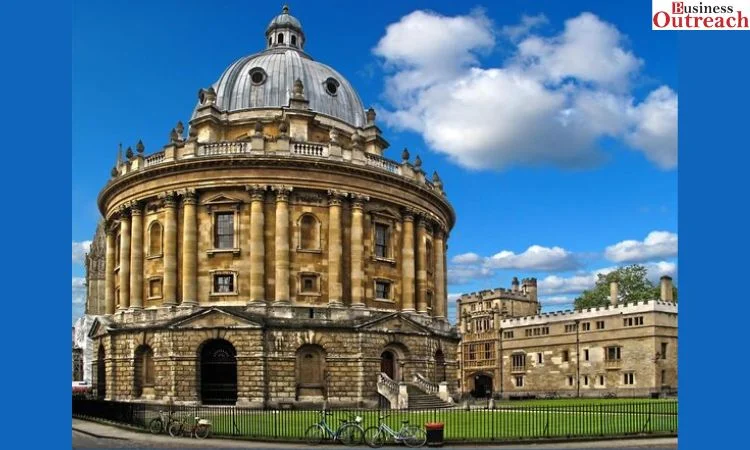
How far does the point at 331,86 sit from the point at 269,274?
1659 cm

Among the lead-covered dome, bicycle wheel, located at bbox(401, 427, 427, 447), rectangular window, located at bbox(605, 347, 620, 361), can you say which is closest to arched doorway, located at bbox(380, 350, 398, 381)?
the lead-covered dome

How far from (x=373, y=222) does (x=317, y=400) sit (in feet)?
35.8

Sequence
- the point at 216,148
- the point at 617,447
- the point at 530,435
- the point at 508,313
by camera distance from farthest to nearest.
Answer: the point at 508,313 < the point at 216,148 < the point at 530,435 < the point at 617,447

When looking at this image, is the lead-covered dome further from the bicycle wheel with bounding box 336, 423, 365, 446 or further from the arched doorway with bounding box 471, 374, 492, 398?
the arched doorway with bounding box 471, 374, 492, 398

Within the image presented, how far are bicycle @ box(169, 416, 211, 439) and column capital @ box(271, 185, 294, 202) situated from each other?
18673mm

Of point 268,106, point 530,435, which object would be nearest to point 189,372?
point 268,106

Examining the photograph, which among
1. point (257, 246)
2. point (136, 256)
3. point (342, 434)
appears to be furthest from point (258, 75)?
point (342, 434)

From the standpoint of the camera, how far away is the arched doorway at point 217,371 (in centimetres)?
4191

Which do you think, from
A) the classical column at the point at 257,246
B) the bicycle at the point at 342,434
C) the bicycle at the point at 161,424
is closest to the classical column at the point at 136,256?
the classical column at the point at 257,246

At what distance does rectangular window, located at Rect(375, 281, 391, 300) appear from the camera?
4705 centimetres

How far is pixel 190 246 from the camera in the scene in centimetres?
4412

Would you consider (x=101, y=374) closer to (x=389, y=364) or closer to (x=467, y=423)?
(x=389, y=364)

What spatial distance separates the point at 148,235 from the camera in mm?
46594

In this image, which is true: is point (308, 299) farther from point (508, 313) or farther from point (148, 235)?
point (508, 313)
